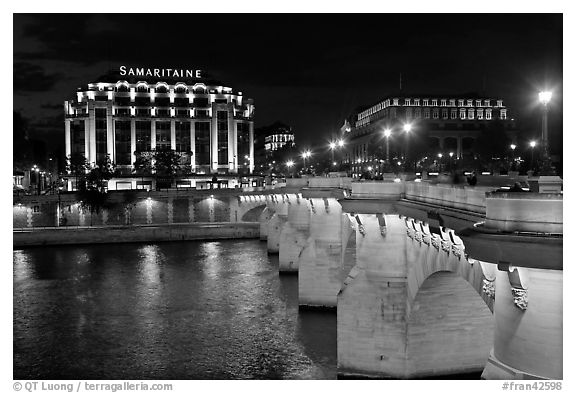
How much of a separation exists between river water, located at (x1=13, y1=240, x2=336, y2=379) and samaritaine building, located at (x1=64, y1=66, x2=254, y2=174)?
9504 centimetres

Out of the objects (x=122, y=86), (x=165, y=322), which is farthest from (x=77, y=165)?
(x=165, y=322)

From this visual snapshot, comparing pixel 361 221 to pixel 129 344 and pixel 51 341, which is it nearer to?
pixel 129 344

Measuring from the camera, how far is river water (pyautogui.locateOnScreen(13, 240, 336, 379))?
29.3 metres

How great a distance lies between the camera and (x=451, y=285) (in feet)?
86.0

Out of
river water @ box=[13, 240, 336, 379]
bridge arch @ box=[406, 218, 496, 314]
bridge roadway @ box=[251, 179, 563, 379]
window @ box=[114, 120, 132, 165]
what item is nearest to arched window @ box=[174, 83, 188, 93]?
window @ box=[114, 120, 132, 165]

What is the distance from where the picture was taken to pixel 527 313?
1712cm

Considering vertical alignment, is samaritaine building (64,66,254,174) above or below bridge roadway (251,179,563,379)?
above

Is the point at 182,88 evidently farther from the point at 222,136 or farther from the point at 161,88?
the point at 222,136

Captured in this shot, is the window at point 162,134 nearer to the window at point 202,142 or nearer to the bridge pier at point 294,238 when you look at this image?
the window at point 202,142

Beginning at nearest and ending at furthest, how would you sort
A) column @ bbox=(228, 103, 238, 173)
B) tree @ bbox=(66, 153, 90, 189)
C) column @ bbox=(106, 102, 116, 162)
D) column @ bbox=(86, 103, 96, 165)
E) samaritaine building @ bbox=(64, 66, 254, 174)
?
tree @ bbox=(66, 153, 90, 189) < column @ bbox=(86, 103, 96, 165) < column @ bbox=(106, 102, 116, 162) < samaritaine building @ bbox=(64, 66, 254, 174) < column @ bbox=(228, 103, 238, 173)

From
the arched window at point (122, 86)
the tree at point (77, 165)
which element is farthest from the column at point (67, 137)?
the arched window at point (122, 86)

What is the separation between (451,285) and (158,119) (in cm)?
13870

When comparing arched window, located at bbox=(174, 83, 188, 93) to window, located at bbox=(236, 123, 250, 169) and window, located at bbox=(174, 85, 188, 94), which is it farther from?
window, located at bbox=(236, 123, 250, 169)

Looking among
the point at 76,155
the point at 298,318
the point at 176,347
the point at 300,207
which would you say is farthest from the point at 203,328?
the point at 76,155
